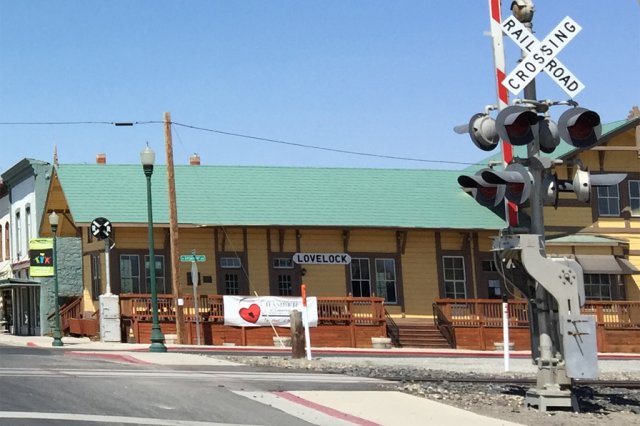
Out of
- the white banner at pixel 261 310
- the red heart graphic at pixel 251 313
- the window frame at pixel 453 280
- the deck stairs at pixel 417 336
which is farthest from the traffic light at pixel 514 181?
the window frame at pixel 453 280

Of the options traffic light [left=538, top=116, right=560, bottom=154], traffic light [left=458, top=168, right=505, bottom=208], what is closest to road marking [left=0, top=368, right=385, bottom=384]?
traffic light [left=458, top=168, right=505, bottom=208]

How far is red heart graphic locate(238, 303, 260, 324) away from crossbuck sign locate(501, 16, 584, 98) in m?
20.3

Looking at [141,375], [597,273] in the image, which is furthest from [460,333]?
[141,375]

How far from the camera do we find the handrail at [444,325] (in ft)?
112

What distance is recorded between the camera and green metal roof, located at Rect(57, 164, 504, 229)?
36219 millimetres

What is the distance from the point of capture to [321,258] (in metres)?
37.5

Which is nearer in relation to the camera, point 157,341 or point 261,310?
point 157,341

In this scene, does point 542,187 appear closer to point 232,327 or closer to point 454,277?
point 232,327

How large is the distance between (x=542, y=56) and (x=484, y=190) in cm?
185

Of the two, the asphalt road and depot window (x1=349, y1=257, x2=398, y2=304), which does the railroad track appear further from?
Answer: depot window (x1=349, y1=257, x2=398, y2=304)

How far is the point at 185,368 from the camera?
18984 mm

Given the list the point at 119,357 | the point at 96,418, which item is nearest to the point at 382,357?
the point at 119,357

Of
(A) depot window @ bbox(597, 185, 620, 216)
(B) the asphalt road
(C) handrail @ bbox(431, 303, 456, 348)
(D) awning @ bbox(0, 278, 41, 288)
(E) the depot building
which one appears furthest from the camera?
(D) awning @ bbox(0, 278, 41, 288)

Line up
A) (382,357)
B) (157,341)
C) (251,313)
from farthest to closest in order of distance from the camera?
(251,313) → (382,357) → (157,341)
